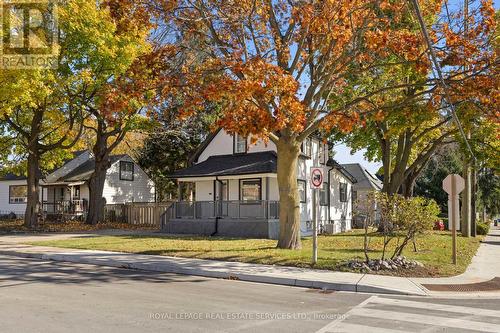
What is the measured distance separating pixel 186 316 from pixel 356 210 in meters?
7.88

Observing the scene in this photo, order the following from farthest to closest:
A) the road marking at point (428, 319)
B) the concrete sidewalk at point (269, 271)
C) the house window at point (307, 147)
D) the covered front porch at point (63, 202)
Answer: the covered front porch at point (63, 202)
the house window at point (307, 147)
the concrete sidewalk at point (269, 271)
the road marking at point (428, 319)

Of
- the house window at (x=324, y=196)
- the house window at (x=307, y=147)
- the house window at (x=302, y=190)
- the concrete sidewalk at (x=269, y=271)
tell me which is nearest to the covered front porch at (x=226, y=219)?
the house window at (x=302, y=190)

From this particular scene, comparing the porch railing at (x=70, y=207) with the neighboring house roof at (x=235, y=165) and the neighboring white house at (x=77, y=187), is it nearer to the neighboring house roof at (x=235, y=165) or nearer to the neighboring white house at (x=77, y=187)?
the neighboring white house at (x=77, y=187)

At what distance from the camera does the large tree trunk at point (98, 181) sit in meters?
33.0

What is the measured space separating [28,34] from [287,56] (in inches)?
595

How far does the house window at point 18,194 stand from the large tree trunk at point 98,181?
1297cm

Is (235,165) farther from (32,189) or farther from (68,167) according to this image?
(68,167)

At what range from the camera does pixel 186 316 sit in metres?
7.84

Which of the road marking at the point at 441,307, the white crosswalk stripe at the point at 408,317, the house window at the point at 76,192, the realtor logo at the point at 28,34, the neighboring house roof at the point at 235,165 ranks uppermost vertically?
the realtor logo at the point at 28,34

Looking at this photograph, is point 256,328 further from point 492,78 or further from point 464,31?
point 464,31

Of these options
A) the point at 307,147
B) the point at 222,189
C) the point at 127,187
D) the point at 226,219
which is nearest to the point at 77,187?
the point at 127,187

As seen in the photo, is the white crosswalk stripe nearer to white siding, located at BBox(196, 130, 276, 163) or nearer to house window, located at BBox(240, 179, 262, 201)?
house window, located at BBox(240, 179, 262, 201)

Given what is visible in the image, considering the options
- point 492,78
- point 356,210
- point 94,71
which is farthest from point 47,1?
point 492,78

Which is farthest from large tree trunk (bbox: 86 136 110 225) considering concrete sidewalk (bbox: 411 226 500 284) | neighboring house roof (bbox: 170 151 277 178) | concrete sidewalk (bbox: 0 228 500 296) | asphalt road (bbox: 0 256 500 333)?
concrete sidewalk (bbox: 411 226 500 284)
